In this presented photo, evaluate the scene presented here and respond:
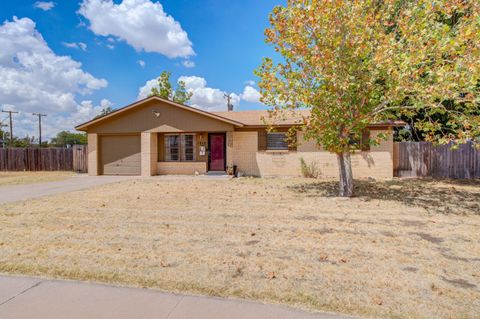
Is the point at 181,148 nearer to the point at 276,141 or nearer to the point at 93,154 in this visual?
the point at 93,154

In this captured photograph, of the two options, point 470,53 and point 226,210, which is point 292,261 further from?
point 470,53

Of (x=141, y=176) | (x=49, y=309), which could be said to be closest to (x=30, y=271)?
(x=49, y=309)

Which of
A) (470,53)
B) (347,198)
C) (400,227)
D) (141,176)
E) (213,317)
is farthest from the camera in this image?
(141,176)

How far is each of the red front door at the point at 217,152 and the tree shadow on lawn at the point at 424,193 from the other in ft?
18.5

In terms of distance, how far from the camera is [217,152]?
620 inches

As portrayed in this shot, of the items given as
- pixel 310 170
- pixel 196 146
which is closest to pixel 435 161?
pixel 310 170

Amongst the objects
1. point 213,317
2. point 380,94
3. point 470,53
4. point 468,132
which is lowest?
point 213,317

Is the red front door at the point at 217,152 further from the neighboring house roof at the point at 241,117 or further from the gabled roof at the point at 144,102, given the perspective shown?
the gabled roof at the point at 144,102

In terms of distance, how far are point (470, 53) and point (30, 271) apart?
9356mm

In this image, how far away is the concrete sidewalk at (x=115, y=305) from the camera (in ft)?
8.59

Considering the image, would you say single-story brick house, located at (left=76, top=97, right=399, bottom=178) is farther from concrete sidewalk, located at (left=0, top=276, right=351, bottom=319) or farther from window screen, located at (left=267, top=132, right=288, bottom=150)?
concrete sidewalk, located at (left=0, top=276, right=351, bottom=319)

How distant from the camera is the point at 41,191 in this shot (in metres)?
10.3

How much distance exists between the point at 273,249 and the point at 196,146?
11979 mm

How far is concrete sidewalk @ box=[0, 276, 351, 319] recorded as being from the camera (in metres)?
2.62
